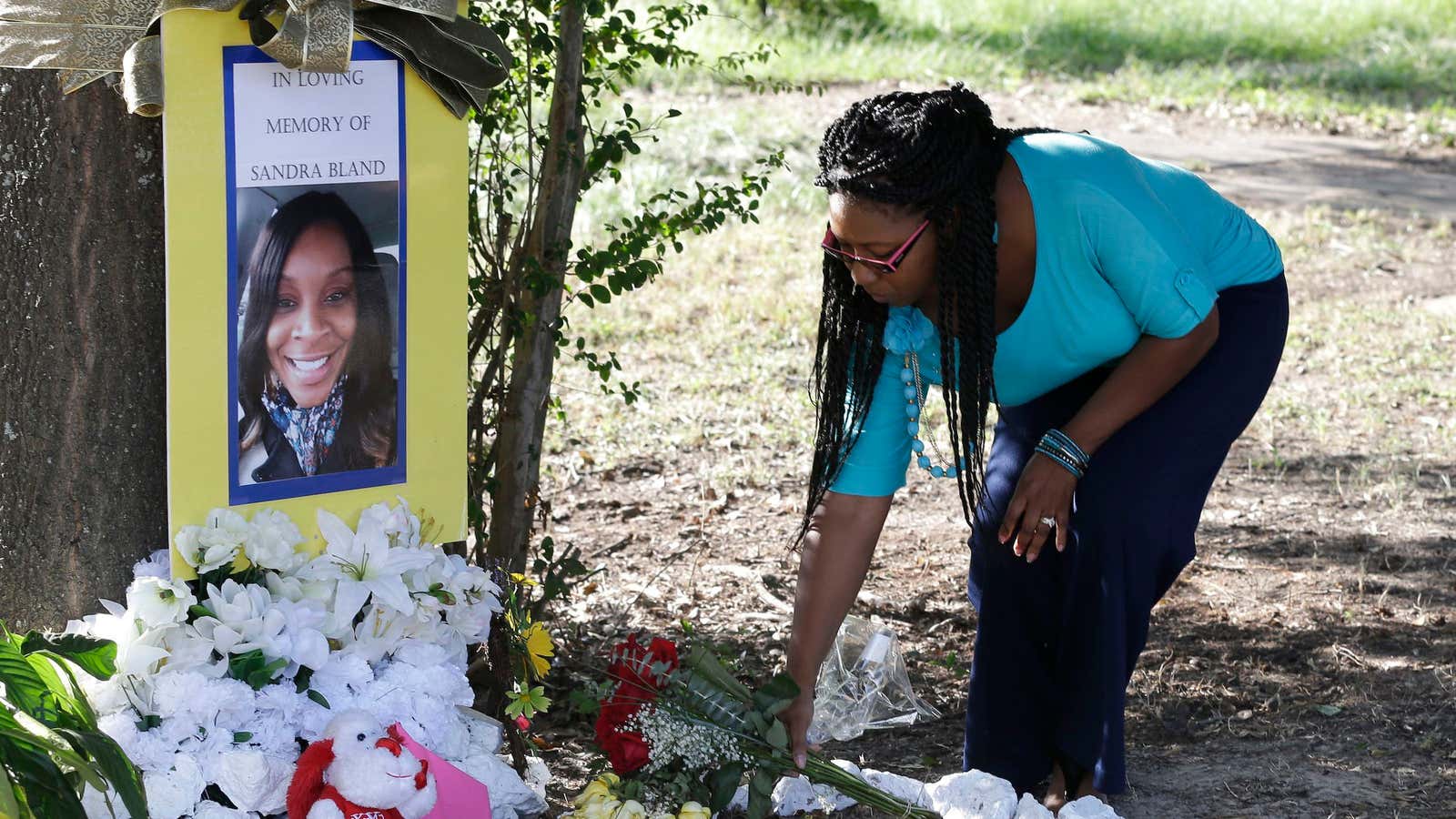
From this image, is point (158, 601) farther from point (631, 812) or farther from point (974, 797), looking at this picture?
point (974, 797)

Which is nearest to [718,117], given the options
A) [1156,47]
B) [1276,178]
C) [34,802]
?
[1276,178]

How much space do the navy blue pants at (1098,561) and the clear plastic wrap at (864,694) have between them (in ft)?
1.22

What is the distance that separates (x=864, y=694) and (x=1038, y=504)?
910 mm

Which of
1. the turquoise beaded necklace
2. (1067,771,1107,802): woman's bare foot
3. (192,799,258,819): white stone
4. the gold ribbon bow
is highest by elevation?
the gold ribbon bow

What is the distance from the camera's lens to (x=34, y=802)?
1.90m

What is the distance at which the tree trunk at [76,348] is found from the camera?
2193 millimetres

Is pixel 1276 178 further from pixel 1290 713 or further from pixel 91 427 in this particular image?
pixel 91 427

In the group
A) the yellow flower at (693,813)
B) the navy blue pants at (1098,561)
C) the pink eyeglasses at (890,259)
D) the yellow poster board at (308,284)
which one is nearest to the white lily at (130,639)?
the yellow poster board at (308,284)

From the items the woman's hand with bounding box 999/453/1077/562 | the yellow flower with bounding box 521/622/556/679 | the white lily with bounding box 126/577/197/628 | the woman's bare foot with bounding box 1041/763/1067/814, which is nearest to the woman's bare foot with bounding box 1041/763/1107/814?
the woman's bare foot with bounding box 1041/763/1067/814

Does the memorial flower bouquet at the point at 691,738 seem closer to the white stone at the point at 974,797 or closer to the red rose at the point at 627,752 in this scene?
the red rose at the point at 627,752

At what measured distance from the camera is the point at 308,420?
2.29 m

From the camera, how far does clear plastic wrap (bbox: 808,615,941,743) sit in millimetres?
3425

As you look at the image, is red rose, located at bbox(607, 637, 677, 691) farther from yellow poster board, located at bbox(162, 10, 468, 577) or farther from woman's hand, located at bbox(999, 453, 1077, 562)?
woman's hand, located at bbox(999, 453, 1077, 562)

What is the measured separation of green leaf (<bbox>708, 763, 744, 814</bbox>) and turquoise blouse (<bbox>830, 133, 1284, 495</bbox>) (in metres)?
0.58
